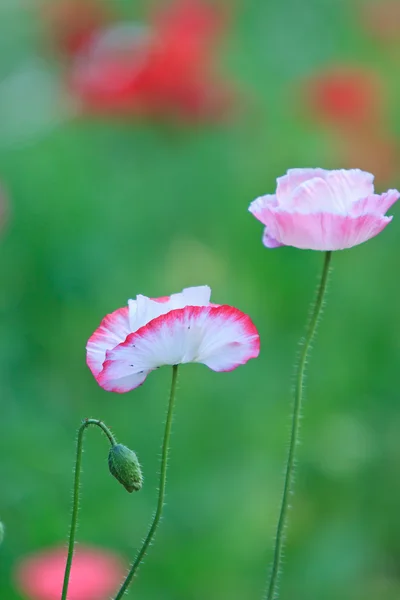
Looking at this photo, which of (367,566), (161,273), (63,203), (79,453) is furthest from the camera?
(63,203)

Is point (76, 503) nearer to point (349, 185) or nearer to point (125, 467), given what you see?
point (125, 467)

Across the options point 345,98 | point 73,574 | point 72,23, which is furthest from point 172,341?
point 72,23

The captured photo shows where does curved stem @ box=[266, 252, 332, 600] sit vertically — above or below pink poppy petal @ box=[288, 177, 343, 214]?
below

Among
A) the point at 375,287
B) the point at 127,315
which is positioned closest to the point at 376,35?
the point at 375,287

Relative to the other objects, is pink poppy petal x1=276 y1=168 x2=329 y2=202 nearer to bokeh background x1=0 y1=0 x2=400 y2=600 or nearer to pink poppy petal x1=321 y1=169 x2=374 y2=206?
pink poppy petal x1=321 y1=169 x2=374 y2=206

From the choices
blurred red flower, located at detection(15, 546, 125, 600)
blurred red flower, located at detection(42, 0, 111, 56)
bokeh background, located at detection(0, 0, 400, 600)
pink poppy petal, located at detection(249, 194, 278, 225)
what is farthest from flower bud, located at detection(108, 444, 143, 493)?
blurred red flower, located at detection(42, 0, 111, 56)

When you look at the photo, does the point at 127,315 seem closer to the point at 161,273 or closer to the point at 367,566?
the point at 367,566
